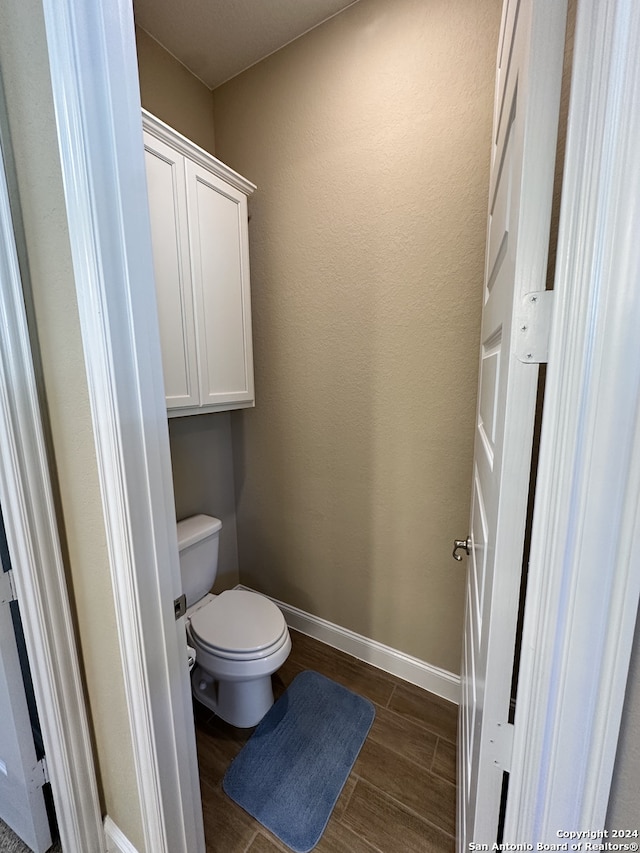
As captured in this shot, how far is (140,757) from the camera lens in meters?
0.75

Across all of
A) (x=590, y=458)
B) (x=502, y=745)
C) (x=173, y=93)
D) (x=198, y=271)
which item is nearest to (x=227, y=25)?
(x=173, y=93)

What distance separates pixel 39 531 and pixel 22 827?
3.30ft

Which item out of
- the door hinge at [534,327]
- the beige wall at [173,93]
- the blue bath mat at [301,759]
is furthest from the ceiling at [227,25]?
the blue bath mat at [301,759]

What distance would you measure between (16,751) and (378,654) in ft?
4.39

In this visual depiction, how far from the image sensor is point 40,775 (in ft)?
3.06

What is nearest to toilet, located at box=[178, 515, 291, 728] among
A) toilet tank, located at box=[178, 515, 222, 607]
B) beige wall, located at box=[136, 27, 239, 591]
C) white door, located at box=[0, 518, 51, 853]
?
toilet tank, located at box=[178, 515, 222, 607]

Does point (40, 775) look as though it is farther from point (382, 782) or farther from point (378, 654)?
point (378, 654)

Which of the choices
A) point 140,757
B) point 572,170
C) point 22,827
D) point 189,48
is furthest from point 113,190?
point 22,827

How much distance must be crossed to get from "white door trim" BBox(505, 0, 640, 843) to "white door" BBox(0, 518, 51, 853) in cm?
118

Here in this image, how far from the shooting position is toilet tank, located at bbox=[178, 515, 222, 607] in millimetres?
1486

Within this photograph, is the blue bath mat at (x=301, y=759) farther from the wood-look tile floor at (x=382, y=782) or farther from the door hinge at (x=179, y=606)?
the door hinge at (x=179, y=606)

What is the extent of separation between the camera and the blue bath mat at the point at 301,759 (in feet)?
3.52

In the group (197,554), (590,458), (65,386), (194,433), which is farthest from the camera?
(194,433)

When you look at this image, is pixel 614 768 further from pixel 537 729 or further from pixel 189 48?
pixel 189 48
